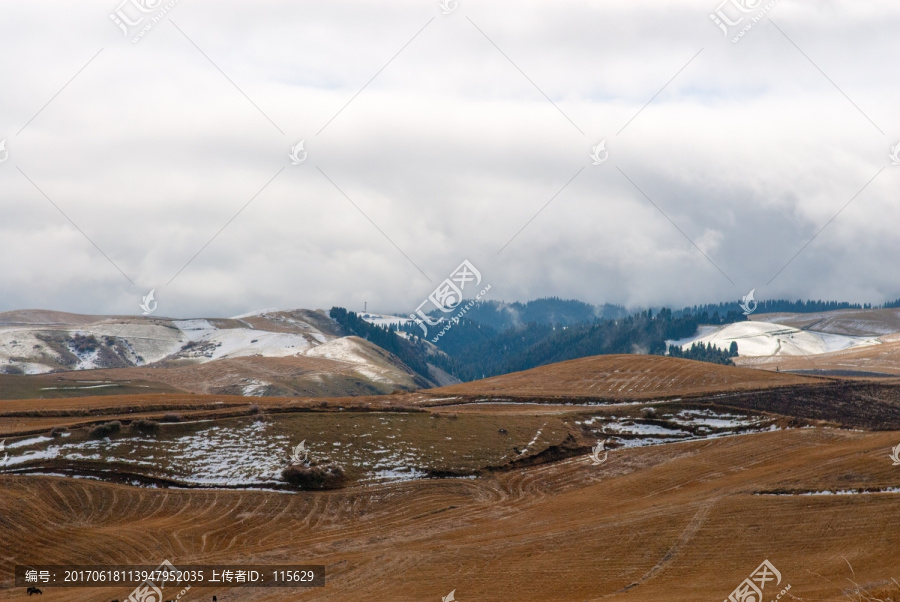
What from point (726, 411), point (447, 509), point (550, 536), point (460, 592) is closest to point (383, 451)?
point (447, 509)

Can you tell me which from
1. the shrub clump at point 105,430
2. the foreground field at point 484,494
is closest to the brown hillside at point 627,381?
the foreground field at point 484,494

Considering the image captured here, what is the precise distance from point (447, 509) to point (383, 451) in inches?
475

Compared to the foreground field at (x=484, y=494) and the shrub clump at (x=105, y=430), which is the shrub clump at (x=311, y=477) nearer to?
the foreground field at (x=484, y=494)

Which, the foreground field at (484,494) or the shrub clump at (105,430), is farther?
the shrub clump at (105,430)

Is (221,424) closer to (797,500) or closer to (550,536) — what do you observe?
(550,536)

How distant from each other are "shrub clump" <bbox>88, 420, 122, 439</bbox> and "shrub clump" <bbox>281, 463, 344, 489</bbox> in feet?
49.9

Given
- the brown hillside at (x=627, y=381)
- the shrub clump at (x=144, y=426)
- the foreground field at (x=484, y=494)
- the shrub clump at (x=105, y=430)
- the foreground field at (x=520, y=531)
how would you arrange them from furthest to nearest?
the brown hillside at (x=627, y=381) → the shrub clump at (x=144, y=426) → the shrub clump at (x=105, y=430) → the foreground field at (x=484, y=494) → the foreground field at (x=520, y=531)

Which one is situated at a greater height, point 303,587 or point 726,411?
point 726,411

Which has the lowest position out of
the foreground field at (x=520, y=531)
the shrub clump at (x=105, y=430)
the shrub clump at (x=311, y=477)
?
the foreground field at (x=520, y=531)

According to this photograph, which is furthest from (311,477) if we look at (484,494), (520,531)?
(520,531)

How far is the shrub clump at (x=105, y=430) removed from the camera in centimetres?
6147

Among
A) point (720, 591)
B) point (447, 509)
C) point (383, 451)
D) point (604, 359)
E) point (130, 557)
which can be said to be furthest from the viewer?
point (604, 359)

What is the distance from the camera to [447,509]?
5594 cm

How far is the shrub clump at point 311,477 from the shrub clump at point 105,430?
15221 millimetres
